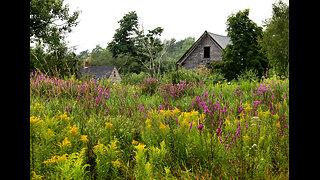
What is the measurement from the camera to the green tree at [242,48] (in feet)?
72.5

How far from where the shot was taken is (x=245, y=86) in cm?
857

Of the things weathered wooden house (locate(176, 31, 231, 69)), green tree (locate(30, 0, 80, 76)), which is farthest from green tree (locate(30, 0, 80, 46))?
weathered wooden house (locate(176, 31, 231, 69))

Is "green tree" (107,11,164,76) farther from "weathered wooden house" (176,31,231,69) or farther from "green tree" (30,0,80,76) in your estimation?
"green tree" (30,0,80,76)

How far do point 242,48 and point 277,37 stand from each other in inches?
121

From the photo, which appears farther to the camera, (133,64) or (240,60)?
(133,64)

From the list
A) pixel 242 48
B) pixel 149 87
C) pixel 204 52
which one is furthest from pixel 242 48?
pixel 149 87

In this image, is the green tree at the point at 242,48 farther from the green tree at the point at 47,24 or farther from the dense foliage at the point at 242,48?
the green tree at the point at 47,24

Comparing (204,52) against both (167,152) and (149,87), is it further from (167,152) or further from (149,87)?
(167,152)

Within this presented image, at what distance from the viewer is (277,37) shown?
2133cm

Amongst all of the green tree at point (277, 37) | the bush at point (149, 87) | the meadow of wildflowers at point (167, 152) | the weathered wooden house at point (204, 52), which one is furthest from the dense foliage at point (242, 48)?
the meadow of wildflowers at point (167, 152)

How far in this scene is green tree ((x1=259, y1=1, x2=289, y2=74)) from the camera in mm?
20047
